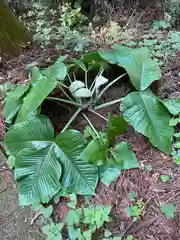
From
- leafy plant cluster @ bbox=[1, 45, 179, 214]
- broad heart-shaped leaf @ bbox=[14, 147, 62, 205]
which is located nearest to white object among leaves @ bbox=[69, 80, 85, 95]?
leafy plant cluster @ bbox=[1, 45, 179, 214]

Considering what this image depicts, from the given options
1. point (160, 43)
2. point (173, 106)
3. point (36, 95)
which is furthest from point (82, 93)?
point (160, 43)

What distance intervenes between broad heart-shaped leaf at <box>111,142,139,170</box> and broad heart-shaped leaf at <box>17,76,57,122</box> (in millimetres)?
467

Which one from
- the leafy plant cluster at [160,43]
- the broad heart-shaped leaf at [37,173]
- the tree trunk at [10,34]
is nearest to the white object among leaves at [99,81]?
the broad heart-shaped leaf at [37,173]

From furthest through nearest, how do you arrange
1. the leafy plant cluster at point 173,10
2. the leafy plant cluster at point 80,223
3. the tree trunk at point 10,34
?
the leafy plant cluster at point 173,10, the tree trunk at point 10,34, the leafy plant cluster at point 80,223

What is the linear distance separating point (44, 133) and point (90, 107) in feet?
1.26

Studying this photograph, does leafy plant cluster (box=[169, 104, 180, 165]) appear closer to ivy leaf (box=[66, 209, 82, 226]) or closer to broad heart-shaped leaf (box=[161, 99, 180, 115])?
broad heart-shaped leaf (box=[161, 99, 180, 115])

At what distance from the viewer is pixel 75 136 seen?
185cm

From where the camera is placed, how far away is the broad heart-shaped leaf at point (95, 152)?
1755 mm

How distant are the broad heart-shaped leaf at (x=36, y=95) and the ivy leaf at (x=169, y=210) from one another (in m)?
0.82

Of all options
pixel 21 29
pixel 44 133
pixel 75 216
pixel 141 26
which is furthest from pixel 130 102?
pixel 141 26

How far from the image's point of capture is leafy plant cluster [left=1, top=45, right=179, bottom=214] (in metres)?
1.75

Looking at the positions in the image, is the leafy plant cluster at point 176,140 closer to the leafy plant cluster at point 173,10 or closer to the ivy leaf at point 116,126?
the ivy leaf at point 116,126

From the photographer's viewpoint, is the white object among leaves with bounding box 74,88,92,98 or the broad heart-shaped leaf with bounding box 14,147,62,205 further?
the white object among leaves with bounding box 74,88,92,98

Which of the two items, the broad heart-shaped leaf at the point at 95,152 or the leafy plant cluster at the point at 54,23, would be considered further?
the leafy plant cluster at the point at 54,23
